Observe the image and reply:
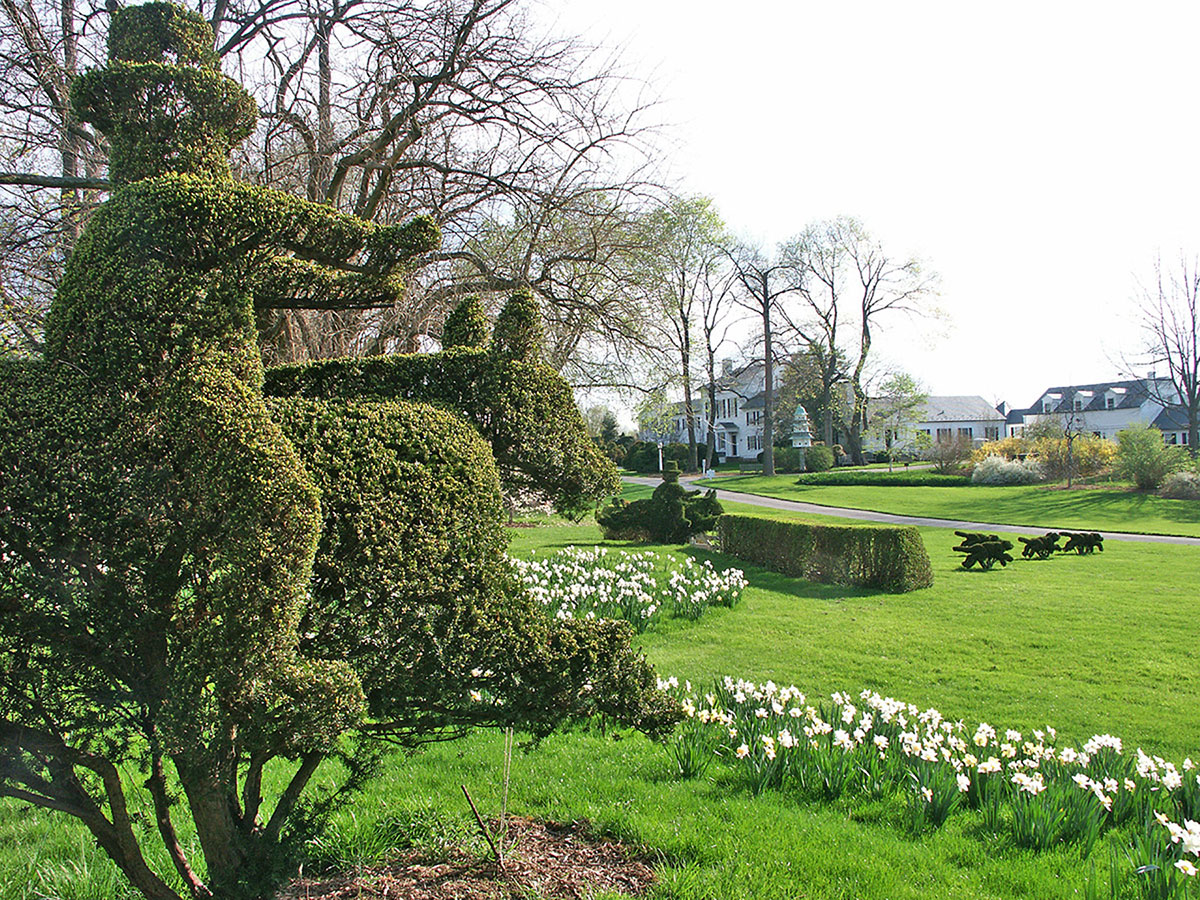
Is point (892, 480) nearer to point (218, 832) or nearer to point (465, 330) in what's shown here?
point (465, 330)

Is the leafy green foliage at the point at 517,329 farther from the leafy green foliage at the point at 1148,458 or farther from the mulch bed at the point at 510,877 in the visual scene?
the leafy green foliage at the point at 1148,458

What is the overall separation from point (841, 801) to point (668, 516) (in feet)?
46.6

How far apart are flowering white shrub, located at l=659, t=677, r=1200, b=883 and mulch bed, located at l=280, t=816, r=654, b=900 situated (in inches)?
34.3

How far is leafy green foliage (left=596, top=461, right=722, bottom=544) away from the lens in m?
18.8

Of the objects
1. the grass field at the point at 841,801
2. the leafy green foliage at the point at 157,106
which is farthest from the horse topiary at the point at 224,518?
the grass field at the point at 841,801

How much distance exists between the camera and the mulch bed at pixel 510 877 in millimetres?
3377

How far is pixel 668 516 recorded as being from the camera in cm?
1889

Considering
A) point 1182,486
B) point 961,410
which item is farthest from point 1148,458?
point 961,410

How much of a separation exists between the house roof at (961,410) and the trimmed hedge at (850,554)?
6867 centimetres

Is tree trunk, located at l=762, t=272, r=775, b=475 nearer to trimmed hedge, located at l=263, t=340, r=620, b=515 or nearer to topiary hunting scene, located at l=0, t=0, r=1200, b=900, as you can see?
topiary hunting scene, located at l=0, t=0, r=1200, b=900

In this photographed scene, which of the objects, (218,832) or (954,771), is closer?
(218,832)

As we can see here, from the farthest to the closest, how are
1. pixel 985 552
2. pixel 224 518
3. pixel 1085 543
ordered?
1. pixel 1085 543
2. pixel 985 552
3. pixel 224 518

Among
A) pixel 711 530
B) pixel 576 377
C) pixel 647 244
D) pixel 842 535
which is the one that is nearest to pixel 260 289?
pixel 647 244

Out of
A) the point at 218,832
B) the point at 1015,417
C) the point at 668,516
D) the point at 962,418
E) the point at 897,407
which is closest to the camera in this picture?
the point at 218,832
